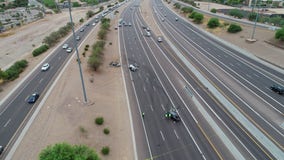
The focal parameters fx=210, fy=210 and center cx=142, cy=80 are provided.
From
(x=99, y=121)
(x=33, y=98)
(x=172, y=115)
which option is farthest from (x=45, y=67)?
(x=172, y=115)

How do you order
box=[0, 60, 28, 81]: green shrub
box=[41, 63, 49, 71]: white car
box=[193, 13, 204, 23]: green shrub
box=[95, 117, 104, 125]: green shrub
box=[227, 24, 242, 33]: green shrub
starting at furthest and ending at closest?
1. box=[193, 13, 204, 23]: green shrub
2. box=[227, 24, 242, 33]: green shrub
3. box=[41, 63, 49, 71]: white car
4. box=[0, 60, 28, 81]: green shrub
5. box=[95, 117, 104, 125]: green shrub

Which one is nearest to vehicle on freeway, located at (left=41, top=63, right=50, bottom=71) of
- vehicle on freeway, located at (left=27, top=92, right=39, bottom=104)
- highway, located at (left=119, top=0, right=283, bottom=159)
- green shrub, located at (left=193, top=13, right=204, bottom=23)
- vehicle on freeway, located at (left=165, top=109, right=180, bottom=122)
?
vehicle on freeway, located at (left=27, top=92, right=39, bottom=104)

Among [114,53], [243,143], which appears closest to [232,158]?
[243,143]

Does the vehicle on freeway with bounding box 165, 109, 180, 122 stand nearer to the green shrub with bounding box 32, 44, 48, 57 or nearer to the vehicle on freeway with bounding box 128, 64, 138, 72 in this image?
the vehicle on freeway with bounding box 128, 64, 138, 72

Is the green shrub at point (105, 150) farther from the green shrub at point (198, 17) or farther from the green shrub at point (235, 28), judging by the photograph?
the green shrub at point (198, 17)

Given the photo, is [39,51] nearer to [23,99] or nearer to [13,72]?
[13,72]

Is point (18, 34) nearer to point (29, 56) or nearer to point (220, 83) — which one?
point (29, 56)
